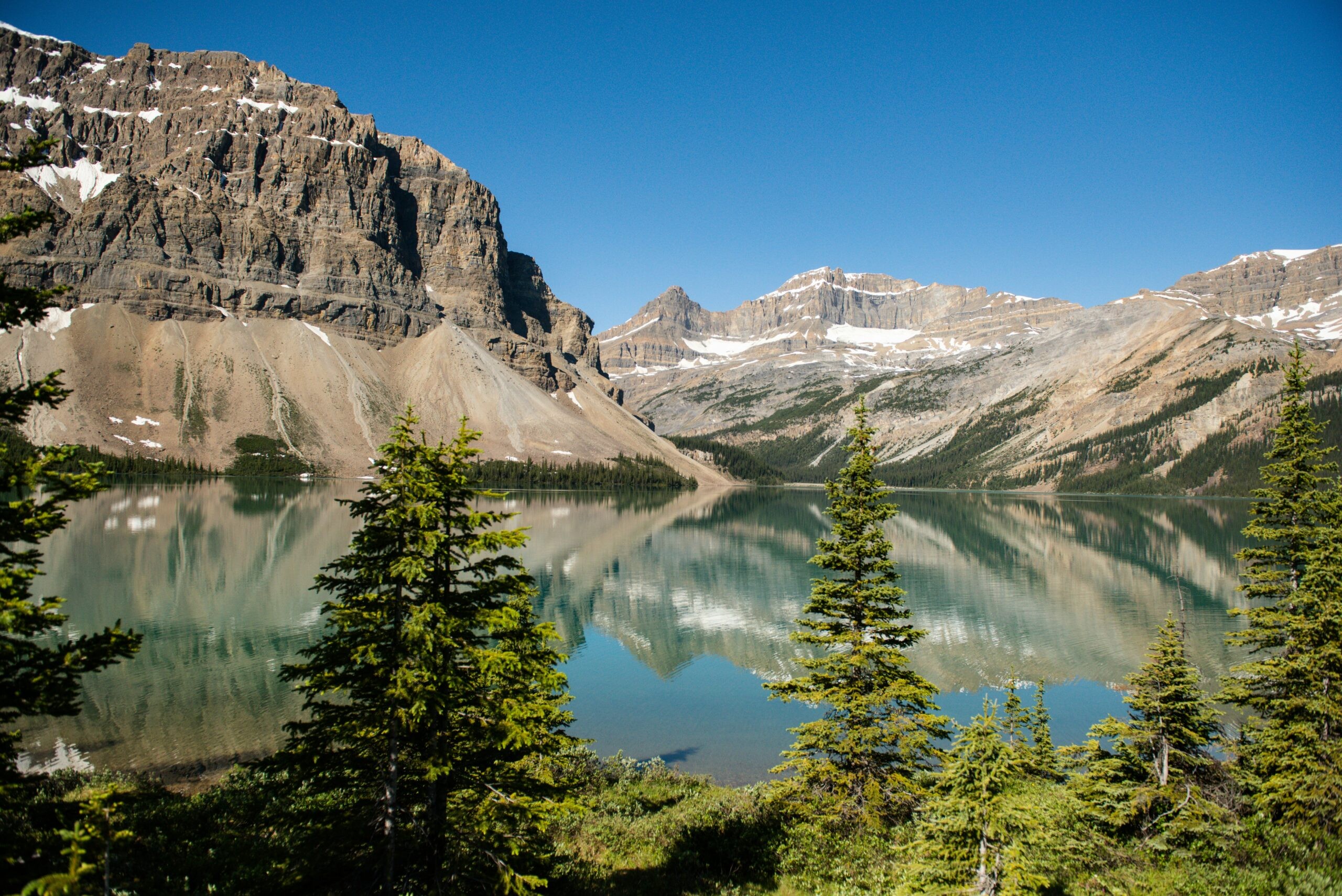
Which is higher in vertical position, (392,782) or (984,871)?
(392,782)

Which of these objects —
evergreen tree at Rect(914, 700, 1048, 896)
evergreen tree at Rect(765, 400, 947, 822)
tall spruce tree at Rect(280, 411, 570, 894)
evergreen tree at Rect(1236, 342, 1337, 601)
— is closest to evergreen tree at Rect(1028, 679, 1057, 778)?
evergreen tree at Rect(765, 400, 947, 822)

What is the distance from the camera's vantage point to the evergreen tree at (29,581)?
26.5ft

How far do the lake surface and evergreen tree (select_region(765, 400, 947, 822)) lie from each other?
863cm

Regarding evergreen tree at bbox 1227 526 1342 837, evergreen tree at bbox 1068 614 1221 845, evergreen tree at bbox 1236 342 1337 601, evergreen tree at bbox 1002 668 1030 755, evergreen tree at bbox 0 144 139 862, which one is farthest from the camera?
evergreen tree at bbox 1236 342 1337 601

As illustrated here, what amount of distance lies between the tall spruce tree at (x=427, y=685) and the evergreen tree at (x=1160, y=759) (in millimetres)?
12292

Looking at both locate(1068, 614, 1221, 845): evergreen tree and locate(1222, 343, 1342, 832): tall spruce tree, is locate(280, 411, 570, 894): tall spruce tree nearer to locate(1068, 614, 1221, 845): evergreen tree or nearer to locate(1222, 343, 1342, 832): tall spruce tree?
locate(1068, 614, 1221, 845): evergreen tree

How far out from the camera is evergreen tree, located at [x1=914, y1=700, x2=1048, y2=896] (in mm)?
8602

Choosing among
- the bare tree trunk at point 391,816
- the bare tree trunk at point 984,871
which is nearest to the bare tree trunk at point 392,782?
the bare tree trunk at point 391,816

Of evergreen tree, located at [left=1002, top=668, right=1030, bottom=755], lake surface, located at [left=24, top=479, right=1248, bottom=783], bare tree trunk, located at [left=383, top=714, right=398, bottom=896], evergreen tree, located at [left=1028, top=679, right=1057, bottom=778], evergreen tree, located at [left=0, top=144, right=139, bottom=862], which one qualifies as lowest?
lake surface, located at [left=24, top=479, right=1248, bottom=783]

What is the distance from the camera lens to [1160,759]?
50.1 ft

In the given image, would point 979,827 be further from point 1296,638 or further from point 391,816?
point 1296,638

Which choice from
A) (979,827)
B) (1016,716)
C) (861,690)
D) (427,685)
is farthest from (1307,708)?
(427,685)

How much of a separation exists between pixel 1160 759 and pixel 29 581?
791 inches

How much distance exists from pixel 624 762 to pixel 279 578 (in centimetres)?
3862
